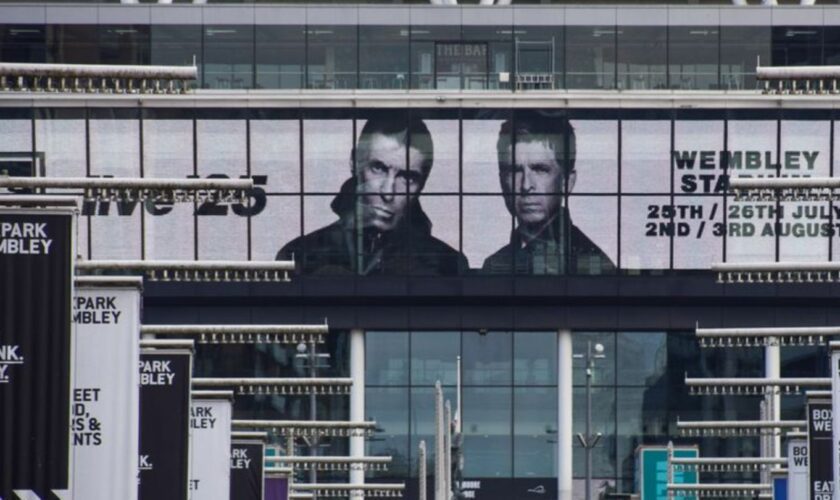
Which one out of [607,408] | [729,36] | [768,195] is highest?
[729,36]

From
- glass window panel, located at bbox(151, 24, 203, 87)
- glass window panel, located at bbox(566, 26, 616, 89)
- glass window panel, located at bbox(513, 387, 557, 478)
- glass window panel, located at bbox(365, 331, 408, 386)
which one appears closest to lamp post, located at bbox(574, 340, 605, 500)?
glass window panel, located at bbox(513, 387, 557, 478)

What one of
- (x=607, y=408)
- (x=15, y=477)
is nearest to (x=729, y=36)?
(x=607, y=408)

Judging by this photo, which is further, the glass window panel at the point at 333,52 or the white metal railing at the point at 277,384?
the glass window panel at the point at 333,52

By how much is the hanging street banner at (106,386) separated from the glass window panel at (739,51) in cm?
6598

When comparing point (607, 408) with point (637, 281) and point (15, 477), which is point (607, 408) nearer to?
point (637, 281)

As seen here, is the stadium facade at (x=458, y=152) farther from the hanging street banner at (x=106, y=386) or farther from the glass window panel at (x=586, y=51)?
the hanging street banner at (x=106, y=386)

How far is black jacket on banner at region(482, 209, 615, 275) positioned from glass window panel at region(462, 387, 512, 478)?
5.68m

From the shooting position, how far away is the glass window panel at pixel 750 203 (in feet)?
328

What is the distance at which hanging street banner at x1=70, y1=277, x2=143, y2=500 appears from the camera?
120 ft

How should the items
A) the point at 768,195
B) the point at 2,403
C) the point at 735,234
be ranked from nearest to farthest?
the point at 2,403, the point at 768,195, the point at 735,234

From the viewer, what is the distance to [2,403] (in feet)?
104

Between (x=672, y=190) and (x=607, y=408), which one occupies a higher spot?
(x=672, y=190)

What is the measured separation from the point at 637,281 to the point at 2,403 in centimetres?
7005

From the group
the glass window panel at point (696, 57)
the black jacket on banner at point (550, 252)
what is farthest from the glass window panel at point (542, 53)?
the black jacket on banner at point (550, 252)
